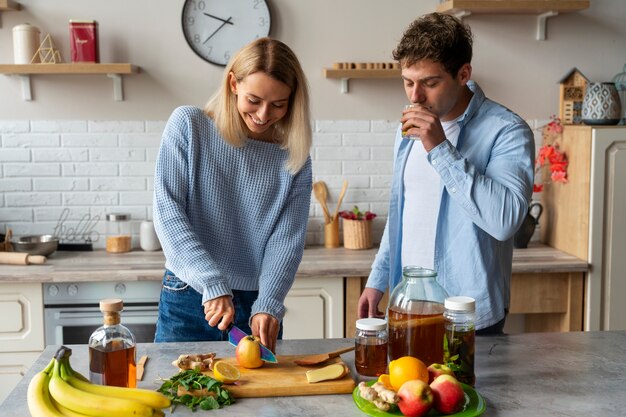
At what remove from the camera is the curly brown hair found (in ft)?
7.29

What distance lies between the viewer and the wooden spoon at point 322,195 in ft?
13.7

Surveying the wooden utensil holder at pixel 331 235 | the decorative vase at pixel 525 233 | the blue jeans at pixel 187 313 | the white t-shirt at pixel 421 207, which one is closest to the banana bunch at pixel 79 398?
the blue jeans at pixel 187 313

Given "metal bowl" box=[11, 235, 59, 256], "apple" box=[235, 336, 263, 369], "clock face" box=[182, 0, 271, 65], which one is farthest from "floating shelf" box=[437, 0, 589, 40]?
"apple" box=[235, 336, 263, 369]

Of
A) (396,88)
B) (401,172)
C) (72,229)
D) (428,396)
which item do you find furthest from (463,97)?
(72,229)

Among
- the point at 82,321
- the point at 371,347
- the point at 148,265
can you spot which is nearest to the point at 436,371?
the point at 371,347

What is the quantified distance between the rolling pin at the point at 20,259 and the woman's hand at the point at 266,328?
1894mm

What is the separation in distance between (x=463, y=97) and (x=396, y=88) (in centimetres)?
186

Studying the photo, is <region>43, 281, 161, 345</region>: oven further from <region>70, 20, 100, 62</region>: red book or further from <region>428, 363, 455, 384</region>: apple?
<region>428, 363, 455, 384</region>: apple

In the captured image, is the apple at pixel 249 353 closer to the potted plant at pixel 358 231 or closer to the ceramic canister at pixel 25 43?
the potted plant at pixel 358 231

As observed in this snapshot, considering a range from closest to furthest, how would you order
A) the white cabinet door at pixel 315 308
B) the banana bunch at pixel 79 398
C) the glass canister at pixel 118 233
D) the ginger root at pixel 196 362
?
the banana bunch at pixel 79 398 → the ginger root at pixel 196 362 → the white cabinet door at pixel 315 308 → the glass canister at pixel 118 233

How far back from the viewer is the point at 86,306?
3.60 metres

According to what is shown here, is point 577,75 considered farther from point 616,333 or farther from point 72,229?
point 72,229

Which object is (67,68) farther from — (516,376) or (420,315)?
(516,376)

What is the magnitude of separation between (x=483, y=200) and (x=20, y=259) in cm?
240
